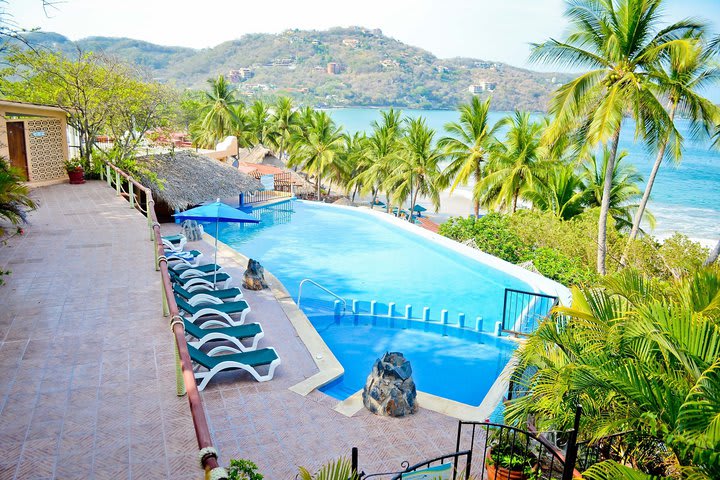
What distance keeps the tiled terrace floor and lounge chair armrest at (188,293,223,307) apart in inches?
47.2

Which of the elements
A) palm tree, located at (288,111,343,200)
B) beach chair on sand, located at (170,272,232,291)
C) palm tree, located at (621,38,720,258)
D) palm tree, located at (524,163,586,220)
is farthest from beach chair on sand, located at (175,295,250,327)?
palm tree, located at (288,111,343,200)

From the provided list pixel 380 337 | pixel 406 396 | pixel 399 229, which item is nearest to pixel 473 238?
pixel 399 229

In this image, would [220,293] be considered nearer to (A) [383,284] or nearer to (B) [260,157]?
(A) [383,284]

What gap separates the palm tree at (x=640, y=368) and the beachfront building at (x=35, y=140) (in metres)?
15.2

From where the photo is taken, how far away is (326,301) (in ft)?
48.5

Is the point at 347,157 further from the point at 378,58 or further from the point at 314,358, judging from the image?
the point at 378,58

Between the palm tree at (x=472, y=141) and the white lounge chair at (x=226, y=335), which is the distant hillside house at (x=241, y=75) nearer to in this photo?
the palm tree at (x=472, y=141)

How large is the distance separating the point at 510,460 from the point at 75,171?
51.5ft

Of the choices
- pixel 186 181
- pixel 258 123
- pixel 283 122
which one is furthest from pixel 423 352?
pixel 258 123

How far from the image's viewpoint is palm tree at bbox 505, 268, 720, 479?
12.0ft

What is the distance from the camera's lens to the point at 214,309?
418 inches

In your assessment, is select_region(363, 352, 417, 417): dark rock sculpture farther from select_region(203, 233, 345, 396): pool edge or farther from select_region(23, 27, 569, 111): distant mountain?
select_region(23, 27, 569, 111): distant mountain

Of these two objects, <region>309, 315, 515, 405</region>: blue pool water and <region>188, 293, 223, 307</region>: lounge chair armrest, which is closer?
<region>309, 315, 515, 405</region>: blue pool water

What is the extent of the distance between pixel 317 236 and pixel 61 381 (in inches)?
641
